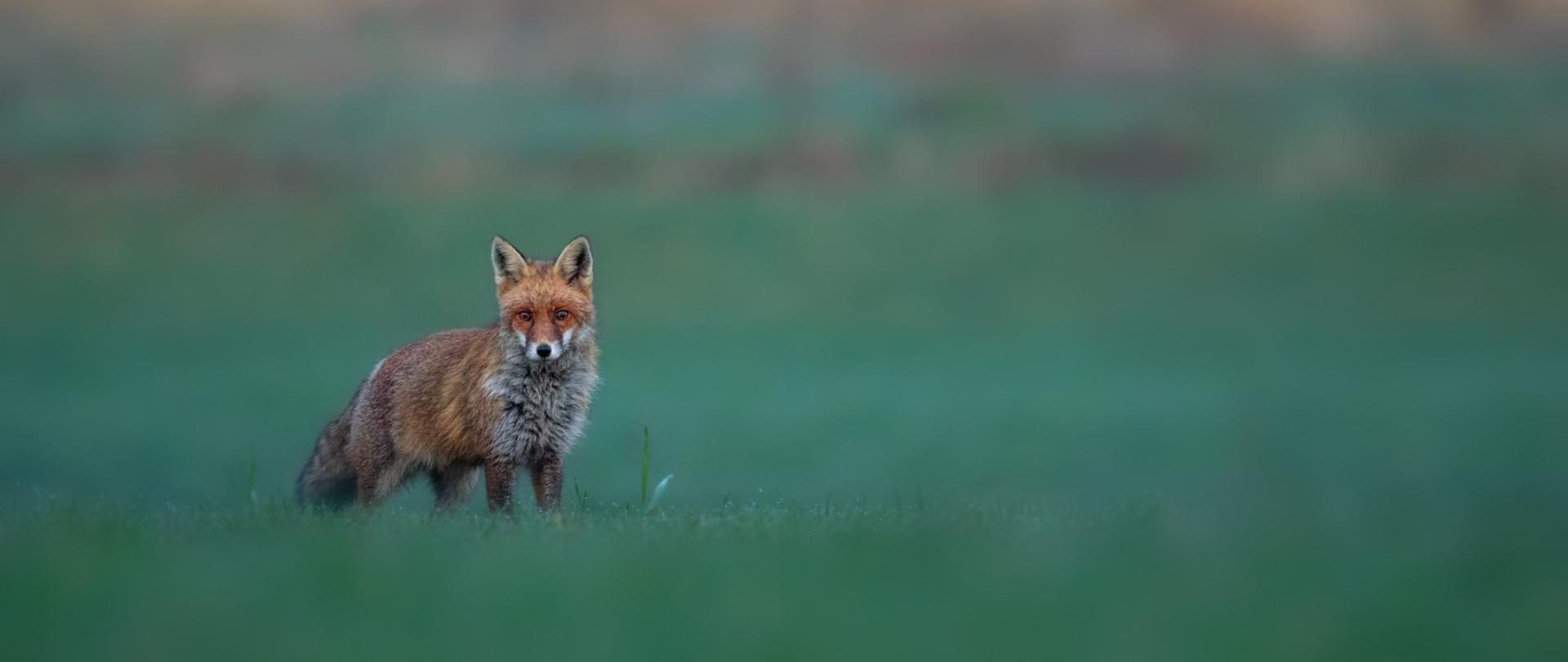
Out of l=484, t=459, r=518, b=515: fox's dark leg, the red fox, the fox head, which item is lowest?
l=484, t=459, r=518, b=515: fox's dark leg

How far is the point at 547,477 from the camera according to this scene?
1038cm

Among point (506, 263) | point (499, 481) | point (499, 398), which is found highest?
point (506, 263)

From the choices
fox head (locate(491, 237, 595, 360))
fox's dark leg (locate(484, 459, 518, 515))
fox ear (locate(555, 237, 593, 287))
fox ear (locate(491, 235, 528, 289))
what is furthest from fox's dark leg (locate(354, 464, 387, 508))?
fox ear (locate(555, 237, 593, 287))

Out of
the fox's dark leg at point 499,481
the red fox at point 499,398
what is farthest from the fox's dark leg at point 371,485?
the fox's dark leg at point 499,481

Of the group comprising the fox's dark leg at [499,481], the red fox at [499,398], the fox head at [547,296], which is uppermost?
the fox head at [547,296]

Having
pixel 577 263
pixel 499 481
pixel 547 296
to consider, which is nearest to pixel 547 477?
pixel 499 481

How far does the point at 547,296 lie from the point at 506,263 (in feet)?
1.40

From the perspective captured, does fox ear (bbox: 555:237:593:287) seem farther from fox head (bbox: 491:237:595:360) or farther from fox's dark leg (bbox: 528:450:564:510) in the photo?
fox's dark leg (bbox: 528:450:564:510)

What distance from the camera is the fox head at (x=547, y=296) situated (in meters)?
9.98

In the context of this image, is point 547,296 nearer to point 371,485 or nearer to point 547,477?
point 547,477

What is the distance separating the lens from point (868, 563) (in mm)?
6293

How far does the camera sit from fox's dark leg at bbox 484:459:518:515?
33.2 feet

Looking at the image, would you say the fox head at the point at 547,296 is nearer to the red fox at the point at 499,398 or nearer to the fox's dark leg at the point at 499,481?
the red fox at the point at 499,398

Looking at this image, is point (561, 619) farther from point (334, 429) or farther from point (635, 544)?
point (334, 429)
